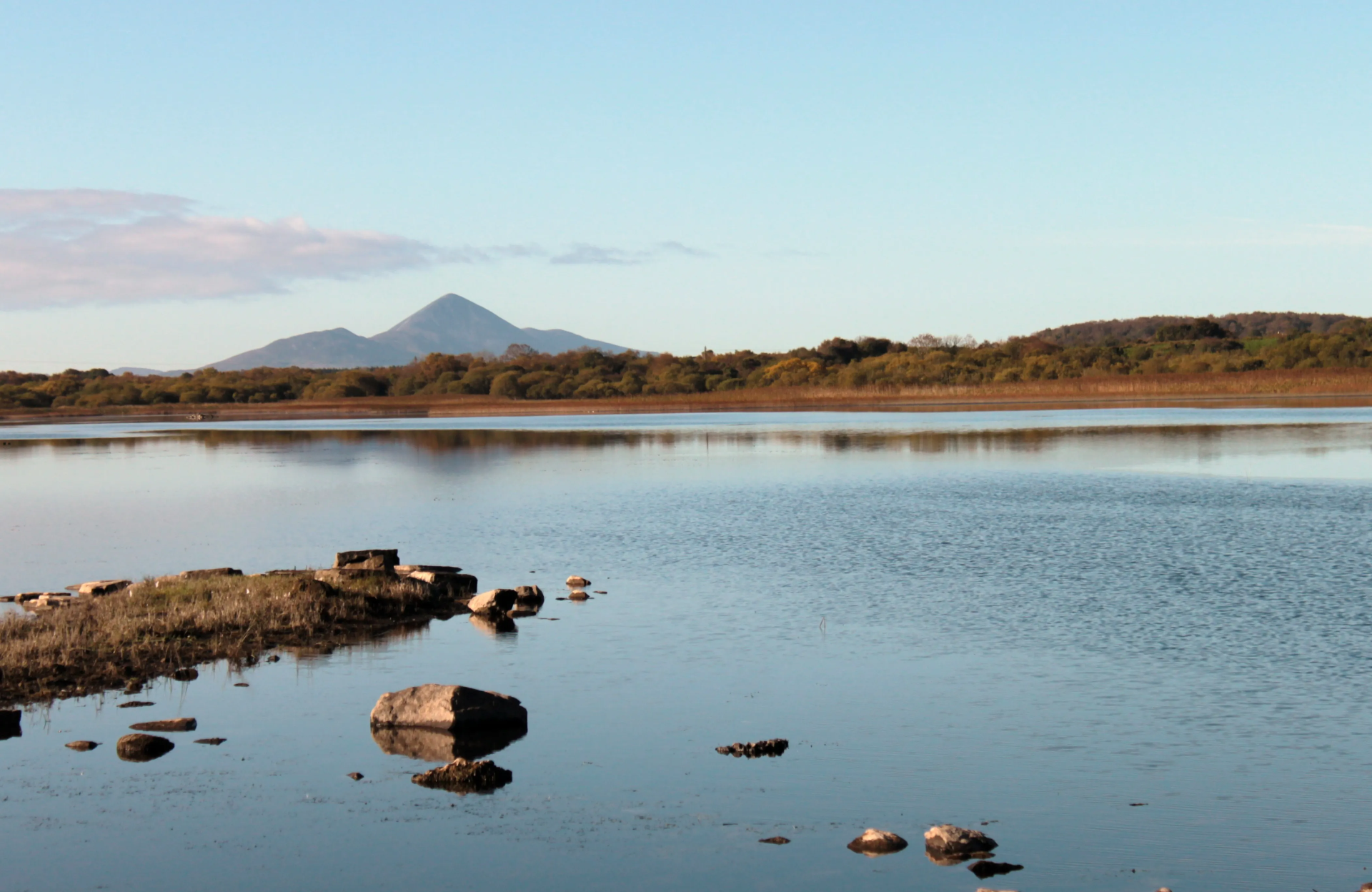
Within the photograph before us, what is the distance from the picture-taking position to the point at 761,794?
29.2 feet

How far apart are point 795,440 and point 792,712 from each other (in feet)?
159

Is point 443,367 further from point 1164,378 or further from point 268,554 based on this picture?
point 268,554

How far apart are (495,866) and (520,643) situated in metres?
6.83

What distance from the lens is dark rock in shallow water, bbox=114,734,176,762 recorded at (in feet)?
32.6

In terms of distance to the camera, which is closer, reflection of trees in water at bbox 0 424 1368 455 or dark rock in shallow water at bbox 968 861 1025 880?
dark rock in shallow water at bbox 968 861 1025 880

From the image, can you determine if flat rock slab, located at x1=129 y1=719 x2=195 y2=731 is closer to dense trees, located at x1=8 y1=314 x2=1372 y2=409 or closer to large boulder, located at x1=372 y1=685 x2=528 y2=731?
large boulder, located at x1=372 y1=685 x2=528 y2=731

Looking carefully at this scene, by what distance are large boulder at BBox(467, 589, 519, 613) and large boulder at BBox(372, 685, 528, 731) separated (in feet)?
17.2

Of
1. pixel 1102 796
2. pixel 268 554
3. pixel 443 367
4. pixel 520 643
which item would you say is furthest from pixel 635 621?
pixel 443 367

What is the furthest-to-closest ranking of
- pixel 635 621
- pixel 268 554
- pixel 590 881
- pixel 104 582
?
pixel 268 554 < pixel 104 582 < pixel 635 621 < pixel 590 881

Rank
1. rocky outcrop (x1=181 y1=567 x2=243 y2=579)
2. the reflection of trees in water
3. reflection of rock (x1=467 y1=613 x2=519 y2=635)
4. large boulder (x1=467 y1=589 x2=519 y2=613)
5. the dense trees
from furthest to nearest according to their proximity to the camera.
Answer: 1. the dense trees
2. the reflection of trees in water
3. rocky outcrop (x1=181 y1=567 x2=243 y2=579)
4. large boulder (x1=467 y1=589 x2=519 y2=613)
5. reflection of rock (x1=467 y1=613 x2=519 y2=635)

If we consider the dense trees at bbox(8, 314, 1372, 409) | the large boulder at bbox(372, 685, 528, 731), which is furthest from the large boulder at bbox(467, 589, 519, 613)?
Answer: the dense trees at bbox(8, 314, 1372, 409)

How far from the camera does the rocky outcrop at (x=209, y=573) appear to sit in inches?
693

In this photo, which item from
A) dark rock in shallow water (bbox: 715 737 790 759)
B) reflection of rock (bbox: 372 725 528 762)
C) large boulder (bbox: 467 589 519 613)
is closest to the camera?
dark rock in shallow water (bbox: 715 737 790 759)

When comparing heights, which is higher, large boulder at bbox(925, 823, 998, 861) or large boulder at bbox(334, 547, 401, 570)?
large boulder at bbox(334, 547, 401, 570)
